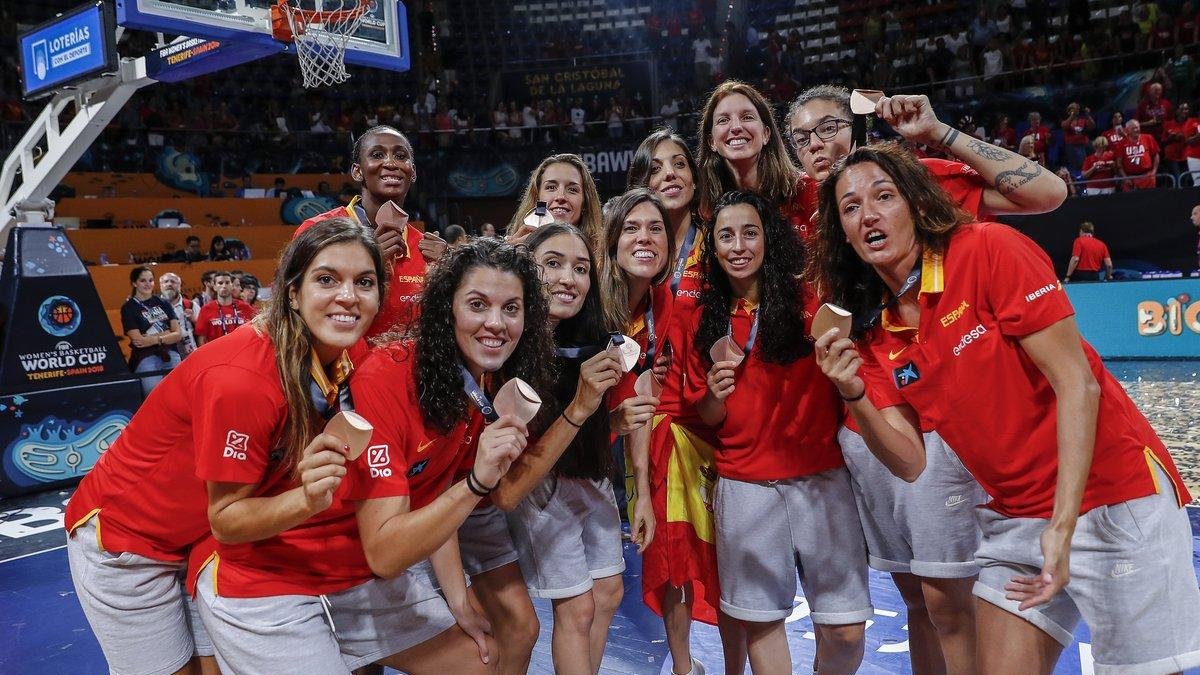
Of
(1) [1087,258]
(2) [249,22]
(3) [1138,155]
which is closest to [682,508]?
(2) [249,22]

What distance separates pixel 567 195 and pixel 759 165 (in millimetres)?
848

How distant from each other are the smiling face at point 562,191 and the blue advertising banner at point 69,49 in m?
5.20

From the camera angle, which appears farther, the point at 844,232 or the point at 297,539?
the point at 844,232

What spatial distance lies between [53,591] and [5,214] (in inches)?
175

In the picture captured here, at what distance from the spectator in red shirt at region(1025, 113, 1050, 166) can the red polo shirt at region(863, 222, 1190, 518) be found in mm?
12903

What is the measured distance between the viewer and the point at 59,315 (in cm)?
740

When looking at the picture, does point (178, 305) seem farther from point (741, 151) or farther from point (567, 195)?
point (741, 151)

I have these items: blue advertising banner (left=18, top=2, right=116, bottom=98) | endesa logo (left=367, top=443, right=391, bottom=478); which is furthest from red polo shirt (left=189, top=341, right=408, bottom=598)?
blue advertising banner (left=18, top=2, right=116, bottom=98)

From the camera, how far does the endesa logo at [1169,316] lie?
34.7 ft

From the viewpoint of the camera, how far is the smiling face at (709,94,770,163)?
356cm

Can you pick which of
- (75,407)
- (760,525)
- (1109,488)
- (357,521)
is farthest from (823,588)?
(75,407)

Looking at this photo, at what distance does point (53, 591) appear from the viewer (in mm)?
5059

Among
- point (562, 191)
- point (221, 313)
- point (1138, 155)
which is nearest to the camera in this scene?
point (562, 191)

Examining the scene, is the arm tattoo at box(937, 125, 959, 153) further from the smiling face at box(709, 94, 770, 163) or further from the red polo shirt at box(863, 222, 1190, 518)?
the smiling face at box(709, 94, 770, 163)
